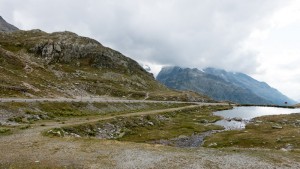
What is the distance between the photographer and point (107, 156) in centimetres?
4125

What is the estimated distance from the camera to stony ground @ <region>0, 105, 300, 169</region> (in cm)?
3649

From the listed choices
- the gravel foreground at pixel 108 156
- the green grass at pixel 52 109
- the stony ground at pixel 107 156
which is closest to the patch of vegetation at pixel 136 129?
the green grass at pixel 52 109

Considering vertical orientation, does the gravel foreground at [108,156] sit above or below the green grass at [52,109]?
below

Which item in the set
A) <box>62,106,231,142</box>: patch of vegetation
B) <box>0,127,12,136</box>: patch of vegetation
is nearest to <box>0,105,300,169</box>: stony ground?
<box>0,127,12,136</box>: patch of vegetation

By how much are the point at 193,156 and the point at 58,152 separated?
19476mm

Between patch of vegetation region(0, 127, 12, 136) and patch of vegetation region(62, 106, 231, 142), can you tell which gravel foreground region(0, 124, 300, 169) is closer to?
patch of vegetation region(0, 127, 12, 136)

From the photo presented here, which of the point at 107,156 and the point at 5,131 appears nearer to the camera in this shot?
the point at 107,156

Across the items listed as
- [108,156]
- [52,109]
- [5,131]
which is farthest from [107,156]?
[52,109]

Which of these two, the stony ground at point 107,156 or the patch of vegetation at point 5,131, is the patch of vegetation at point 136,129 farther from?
the stony ground at point 107,156

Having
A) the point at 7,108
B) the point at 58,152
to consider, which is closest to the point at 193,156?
the point at 58,152

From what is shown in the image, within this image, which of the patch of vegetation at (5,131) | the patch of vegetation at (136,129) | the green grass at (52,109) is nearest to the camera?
the patch of vegetation at (5,131)

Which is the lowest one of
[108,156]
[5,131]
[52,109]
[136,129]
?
[108,156]

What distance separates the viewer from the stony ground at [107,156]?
120ft

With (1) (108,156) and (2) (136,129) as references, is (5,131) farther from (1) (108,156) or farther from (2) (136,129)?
(2) (136,129)
